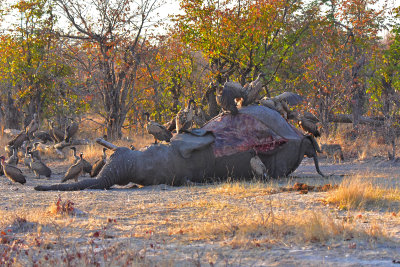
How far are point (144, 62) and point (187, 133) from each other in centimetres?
975

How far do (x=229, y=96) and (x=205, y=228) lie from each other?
17.0 ft

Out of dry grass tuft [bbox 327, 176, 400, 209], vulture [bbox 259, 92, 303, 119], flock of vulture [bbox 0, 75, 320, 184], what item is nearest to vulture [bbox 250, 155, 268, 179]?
flock of vulture [bbox 0, 75, 320, 184]

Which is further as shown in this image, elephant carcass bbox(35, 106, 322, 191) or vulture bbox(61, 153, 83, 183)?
vulture bbox(61, 153, 83, 183)

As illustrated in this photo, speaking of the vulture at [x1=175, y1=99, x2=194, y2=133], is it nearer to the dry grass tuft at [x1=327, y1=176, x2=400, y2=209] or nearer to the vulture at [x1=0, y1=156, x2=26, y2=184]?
the vulture at [x1=0, y1=156, x2=26, y2=184]

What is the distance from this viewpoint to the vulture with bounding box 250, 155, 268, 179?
10.4 metres

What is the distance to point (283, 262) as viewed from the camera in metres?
4.74

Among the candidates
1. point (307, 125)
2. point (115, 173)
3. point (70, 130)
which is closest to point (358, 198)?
point (307, 125)

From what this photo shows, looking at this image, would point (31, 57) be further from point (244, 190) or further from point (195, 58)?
point (244, 190)

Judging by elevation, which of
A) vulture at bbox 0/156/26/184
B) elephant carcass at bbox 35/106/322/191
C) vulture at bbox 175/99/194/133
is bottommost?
vulture at bbox 0/156/26/184

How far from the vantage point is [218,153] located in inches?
421

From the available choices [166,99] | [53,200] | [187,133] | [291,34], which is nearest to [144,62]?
[166,99]

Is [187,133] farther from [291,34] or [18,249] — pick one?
[291,34]

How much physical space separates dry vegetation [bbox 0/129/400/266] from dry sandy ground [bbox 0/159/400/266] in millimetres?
11

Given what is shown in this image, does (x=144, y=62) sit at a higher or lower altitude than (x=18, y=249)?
higher
